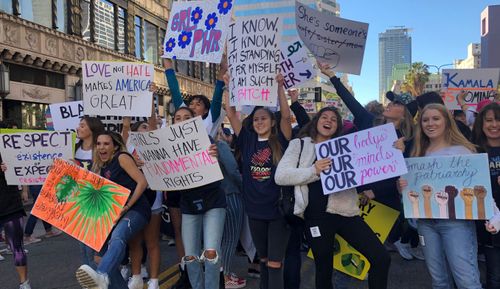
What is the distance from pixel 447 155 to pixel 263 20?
2325 mm

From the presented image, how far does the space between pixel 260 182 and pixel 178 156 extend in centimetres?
88

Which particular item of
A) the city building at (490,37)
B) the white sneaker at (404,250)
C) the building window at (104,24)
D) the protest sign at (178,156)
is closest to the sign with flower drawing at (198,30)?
the protest sign at (178,156)

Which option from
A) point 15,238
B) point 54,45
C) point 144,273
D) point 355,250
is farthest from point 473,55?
point 15,238

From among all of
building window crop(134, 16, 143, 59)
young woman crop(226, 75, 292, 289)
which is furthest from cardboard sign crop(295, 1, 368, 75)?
building window crop(134, 16, 143, 59)

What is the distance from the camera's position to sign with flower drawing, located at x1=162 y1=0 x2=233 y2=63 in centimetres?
511

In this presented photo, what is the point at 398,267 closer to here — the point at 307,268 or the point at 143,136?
the point at 307,268

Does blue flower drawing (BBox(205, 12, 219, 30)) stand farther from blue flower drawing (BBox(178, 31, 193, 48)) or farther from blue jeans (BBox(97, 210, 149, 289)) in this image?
blue jeans (BBox(97, 210, 149, 289))

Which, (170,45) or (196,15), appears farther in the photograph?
(170,45)

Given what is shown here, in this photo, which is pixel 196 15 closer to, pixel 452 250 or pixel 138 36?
pixel 452 250

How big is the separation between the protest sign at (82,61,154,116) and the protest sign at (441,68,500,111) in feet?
20.5

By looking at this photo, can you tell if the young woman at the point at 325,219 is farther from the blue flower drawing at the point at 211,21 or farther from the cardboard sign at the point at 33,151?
the cardboard sign at the point at 33,151

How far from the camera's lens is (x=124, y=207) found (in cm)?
407

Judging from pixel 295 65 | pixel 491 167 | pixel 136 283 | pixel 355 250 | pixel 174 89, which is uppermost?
pixel 295 65

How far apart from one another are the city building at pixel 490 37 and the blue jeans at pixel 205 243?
57578 millimetres
